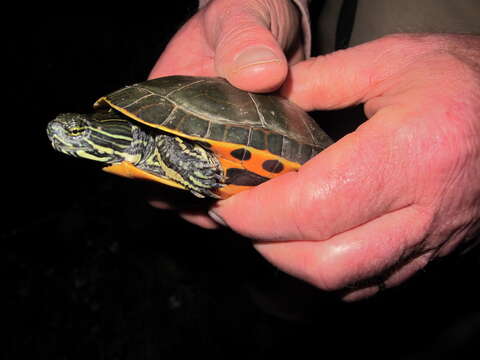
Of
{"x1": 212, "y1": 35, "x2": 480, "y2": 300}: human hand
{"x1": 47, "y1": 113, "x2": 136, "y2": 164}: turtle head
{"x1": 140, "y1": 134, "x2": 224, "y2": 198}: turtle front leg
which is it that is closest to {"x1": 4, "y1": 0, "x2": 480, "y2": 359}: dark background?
{"x1": 212, "y1": 35, "x2": 480, "y2": 300}: human hand

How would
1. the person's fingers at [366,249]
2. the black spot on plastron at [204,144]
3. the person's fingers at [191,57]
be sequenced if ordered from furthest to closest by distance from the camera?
the person's fingers at [191,57] → the black spot on plastron at [204,144] → the person's fingers at [366,249]

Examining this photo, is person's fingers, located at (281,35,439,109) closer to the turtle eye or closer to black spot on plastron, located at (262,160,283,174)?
black spot on plastron, located at (262,160,283,174)

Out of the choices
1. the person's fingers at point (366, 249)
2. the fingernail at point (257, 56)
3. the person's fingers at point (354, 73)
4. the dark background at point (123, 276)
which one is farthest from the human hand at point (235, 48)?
the dark background at point (123, 276)

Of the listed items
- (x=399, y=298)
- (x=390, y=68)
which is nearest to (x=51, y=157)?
(x=390, y=68)

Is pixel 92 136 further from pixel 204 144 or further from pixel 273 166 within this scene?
pixel 273 166

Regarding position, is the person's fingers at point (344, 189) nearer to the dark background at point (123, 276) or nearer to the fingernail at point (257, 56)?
the fingernail at point (257, 56)

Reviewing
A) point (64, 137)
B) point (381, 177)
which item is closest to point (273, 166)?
point (381, 177)

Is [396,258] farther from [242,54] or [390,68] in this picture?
[242,54]
